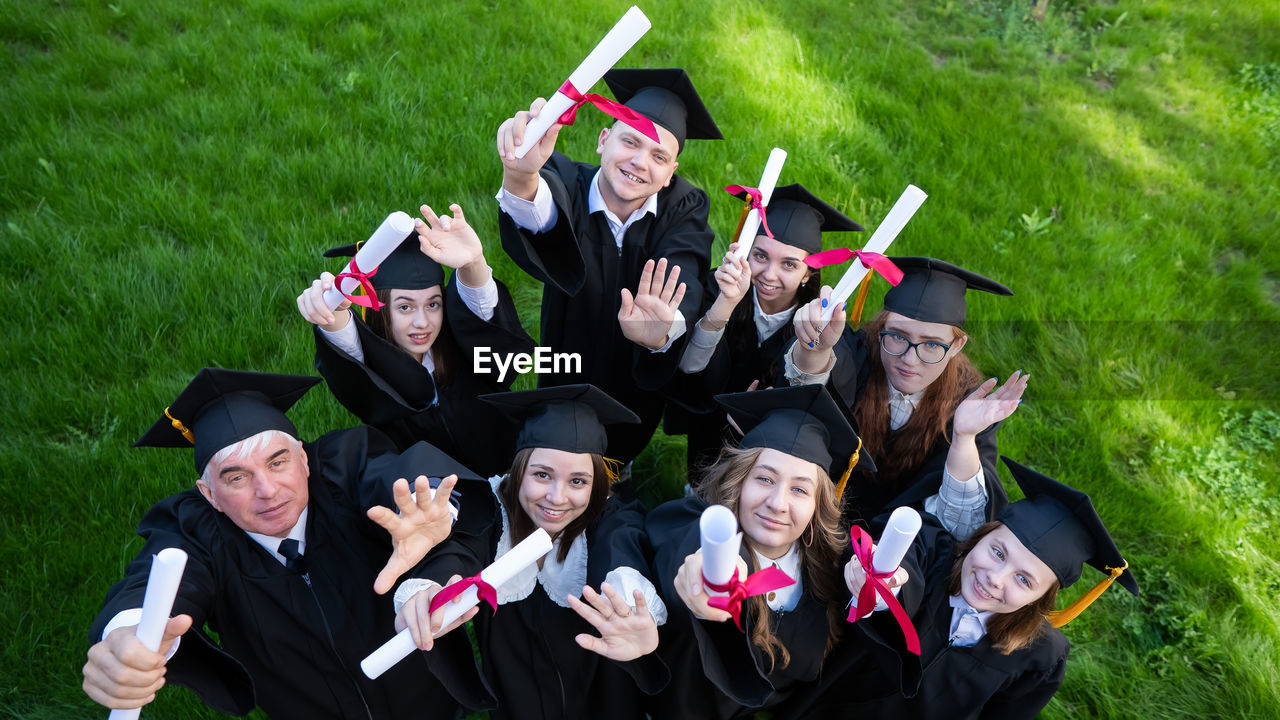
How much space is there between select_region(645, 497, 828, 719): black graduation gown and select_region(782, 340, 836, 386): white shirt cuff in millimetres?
801

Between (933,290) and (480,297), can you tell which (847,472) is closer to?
(933,290)

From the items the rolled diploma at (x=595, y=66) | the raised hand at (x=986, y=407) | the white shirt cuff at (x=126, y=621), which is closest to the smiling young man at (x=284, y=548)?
the white shirt cuff at (x=126, y=621)

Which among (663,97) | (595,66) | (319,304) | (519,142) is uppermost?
(595,66)

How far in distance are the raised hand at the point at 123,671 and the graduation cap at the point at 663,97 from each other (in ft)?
9.22

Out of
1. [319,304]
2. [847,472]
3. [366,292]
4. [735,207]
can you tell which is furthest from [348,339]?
[735,207]

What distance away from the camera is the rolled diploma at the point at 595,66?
8.45ft

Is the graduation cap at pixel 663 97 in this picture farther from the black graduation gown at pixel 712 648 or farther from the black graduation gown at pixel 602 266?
the black graduation gown at pixel 712 648

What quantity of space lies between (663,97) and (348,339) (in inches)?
71.1

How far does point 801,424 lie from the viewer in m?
3.12

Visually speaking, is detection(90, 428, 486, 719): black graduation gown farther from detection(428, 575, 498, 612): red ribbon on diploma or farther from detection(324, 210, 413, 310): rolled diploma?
Answer: detection(324, 210, 413, 310): rolled diploma

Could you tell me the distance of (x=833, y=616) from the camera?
3217 millimetres

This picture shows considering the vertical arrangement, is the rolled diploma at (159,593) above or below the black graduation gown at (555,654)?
above

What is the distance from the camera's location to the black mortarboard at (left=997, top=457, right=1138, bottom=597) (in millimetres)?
3023

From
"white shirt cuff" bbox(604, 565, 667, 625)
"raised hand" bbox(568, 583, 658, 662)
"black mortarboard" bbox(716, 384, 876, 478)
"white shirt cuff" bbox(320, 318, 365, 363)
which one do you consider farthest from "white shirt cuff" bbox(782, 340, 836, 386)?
"white shirt cuff" bbox(320, 318, 365, 363)
